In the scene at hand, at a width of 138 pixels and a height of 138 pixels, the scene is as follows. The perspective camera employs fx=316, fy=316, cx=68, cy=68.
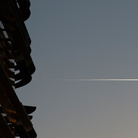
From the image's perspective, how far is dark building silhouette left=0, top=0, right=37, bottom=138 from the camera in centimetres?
810

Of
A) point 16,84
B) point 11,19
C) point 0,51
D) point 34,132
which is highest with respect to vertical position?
point 11,19

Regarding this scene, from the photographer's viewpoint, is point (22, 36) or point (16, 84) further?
point (16, 84)

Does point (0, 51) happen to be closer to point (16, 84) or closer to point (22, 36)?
point (22, 36)

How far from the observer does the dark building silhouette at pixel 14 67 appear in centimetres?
810

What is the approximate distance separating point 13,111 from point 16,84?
194 cm

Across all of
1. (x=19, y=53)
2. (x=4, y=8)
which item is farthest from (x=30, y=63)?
(x=4, y=8)

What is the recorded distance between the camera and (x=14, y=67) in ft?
33.9

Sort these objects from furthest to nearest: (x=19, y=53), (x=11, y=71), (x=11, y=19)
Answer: (x=11, y=71), (x=19, y=53), (x=11, y=19)

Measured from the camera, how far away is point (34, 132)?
9.81 meters

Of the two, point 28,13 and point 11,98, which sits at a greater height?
point 28,13

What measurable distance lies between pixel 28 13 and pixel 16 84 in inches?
94.8

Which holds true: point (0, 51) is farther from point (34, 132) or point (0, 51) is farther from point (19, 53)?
point (34, 132)

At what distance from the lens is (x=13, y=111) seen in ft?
29.0

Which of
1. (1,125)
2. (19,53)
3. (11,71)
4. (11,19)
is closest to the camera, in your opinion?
(1,125)
